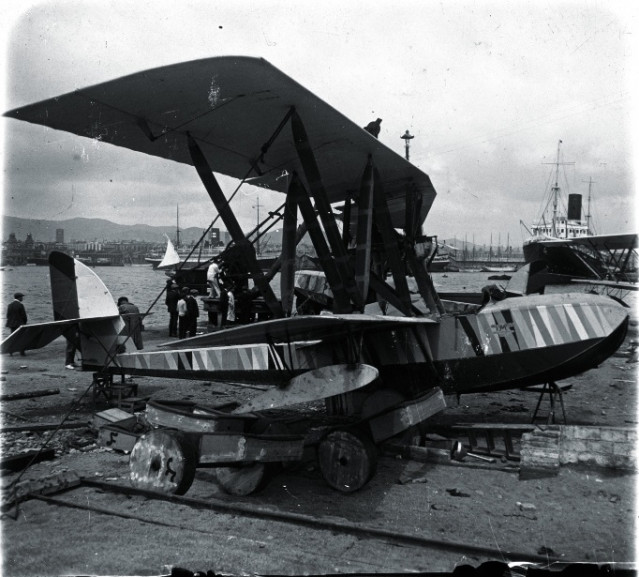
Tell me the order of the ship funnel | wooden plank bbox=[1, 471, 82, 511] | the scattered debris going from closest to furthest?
wooden plank bbox=[1, 471, 82, 511] → the scattered debris → the ship funnel

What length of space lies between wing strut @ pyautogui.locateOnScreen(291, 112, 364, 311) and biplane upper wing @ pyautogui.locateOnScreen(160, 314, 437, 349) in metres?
0.59

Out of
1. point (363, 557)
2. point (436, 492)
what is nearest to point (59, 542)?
point (363, 557)

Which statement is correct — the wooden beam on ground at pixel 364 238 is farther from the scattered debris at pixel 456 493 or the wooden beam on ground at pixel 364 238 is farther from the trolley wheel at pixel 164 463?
the trolley wheel at pixel 164 463

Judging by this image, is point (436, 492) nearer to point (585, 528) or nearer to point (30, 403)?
point (585, 528)

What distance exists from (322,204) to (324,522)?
3437 mm

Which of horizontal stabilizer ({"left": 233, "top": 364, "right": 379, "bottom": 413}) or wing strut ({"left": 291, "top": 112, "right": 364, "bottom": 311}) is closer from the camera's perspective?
horizontal stabilizer ({"left": 233, "top": 364, "right": 379, "bottom": 413})

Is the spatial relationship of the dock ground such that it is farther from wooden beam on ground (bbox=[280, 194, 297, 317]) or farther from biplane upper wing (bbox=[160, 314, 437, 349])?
wooden beam on ground (bbox=[280, 194, 297, 317])

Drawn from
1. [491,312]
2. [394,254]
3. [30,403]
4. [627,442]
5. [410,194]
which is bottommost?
[30,403]

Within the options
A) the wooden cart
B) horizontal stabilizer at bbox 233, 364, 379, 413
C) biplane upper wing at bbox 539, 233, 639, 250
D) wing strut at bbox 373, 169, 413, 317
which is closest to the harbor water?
the wooden cart

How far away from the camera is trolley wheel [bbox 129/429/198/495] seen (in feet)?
16.2

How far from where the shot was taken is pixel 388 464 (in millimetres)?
6227

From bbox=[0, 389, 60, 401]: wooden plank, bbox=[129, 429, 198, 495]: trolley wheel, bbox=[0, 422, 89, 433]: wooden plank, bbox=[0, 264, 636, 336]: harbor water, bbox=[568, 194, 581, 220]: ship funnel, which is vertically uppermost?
bbox=[568, 194, 581, 220]: ship funnel

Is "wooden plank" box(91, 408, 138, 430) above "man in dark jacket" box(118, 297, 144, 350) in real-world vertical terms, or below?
below

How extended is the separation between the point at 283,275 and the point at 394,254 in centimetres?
151
